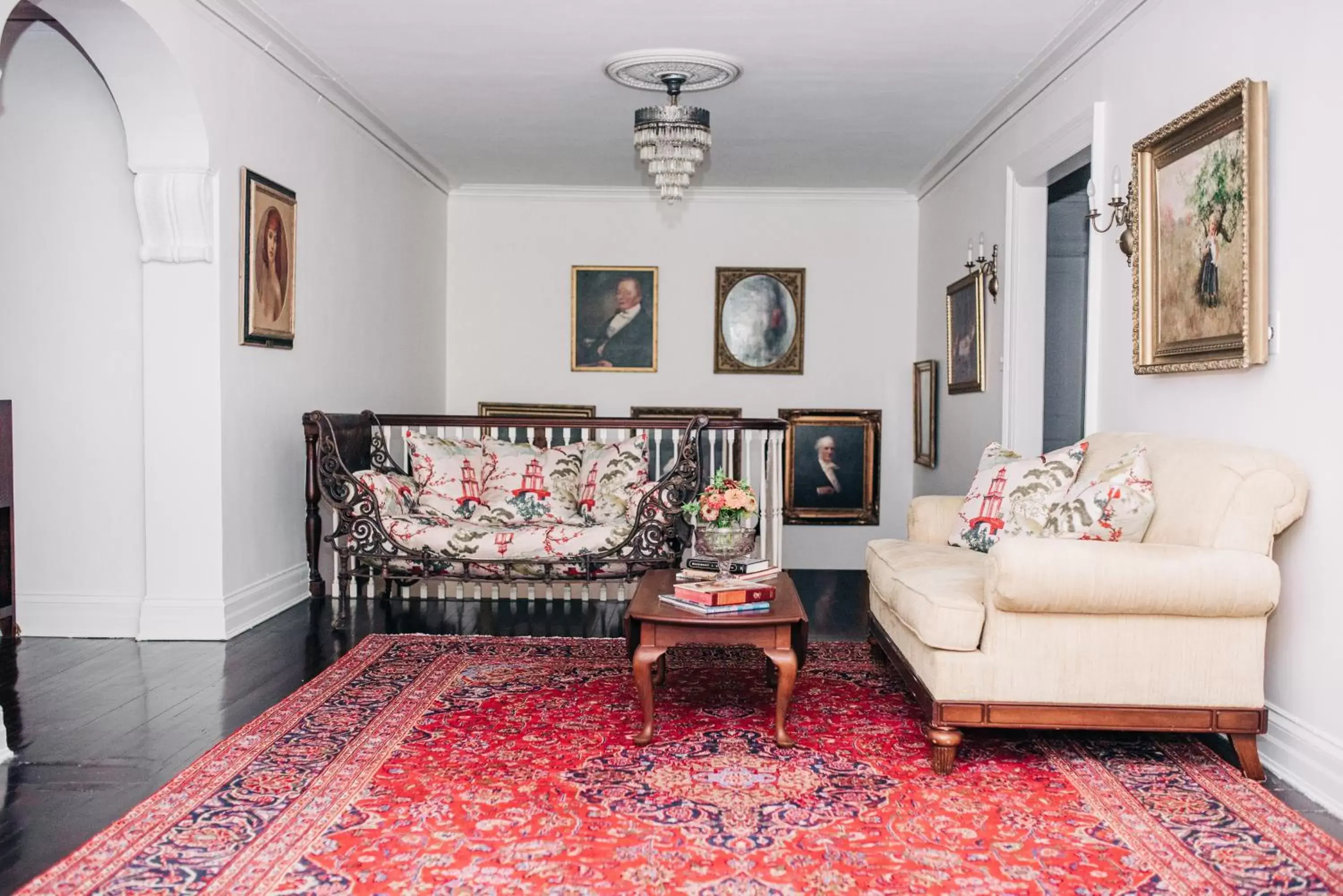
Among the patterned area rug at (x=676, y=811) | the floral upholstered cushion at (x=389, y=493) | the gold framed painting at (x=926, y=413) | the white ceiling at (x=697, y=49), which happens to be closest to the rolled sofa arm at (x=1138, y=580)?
the patterned area rug at (x=676, y=811)

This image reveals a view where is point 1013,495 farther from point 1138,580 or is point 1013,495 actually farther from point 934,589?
point 1138,580

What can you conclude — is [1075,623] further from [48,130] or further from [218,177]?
[48,130]

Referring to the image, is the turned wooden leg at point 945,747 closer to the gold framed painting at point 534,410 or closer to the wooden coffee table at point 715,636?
the wooden coffee table at point 715,636

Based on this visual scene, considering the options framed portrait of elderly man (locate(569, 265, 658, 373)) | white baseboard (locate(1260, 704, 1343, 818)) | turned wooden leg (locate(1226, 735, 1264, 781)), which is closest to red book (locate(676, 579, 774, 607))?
turned wooden leg (locate(1226, 735, 1264, 781))

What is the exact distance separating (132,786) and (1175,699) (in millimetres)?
2989

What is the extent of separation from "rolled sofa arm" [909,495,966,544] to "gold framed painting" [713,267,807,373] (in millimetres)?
3988

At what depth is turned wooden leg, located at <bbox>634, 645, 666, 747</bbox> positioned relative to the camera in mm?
3387

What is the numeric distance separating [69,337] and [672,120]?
9.97 ft

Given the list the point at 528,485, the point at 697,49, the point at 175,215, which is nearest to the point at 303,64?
the point at 175,215

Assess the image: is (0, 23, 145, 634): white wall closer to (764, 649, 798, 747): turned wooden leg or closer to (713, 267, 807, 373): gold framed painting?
(764, 649, 798, 747): turned wooden leg

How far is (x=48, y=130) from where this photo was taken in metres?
4.91

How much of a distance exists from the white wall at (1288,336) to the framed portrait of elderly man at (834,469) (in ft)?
13.1

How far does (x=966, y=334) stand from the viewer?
681cm

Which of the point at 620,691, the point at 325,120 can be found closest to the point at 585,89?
the point at 325,120
